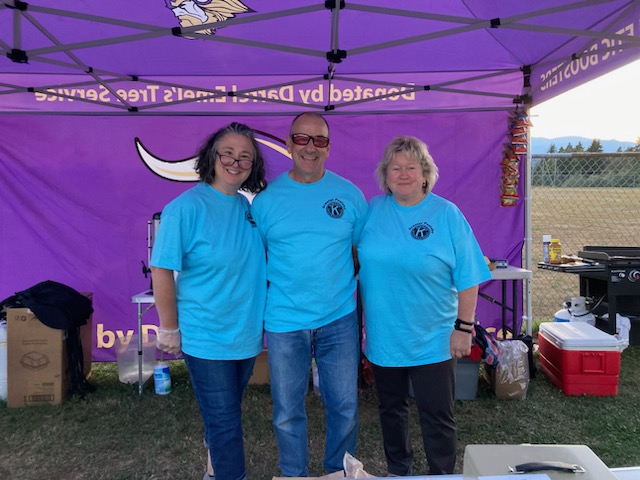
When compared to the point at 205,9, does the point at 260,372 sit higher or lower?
lower

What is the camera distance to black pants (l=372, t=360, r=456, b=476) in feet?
6.46

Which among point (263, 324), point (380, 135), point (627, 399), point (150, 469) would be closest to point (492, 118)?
point (380, 135)

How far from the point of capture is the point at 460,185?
4.21 metres

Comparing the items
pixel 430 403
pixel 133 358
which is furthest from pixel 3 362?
pixel 430 403

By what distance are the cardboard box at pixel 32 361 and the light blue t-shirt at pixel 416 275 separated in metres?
2.59

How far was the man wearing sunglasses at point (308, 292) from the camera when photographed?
1.86m

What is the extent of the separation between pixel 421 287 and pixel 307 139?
74cm

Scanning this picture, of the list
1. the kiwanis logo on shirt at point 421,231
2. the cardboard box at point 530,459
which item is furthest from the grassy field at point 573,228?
the cardboard box at point 530,459

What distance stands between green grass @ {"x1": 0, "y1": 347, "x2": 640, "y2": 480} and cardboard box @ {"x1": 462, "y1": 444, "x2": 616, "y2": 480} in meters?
1.78

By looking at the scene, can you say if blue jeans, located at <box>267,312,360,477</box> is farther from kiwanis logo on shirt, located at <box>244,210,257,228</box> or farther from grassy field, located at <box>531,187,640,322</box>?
grassy field, located at <box>531,187,640,322</box>

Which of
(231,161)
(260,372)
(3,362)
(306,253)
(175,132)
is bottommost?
(260,372)

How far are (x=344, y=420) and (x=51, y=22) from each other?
110 inches

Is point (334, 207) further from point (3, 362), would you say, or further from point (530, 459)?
point (3, 362)

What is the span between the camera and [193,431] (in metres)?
3.01
